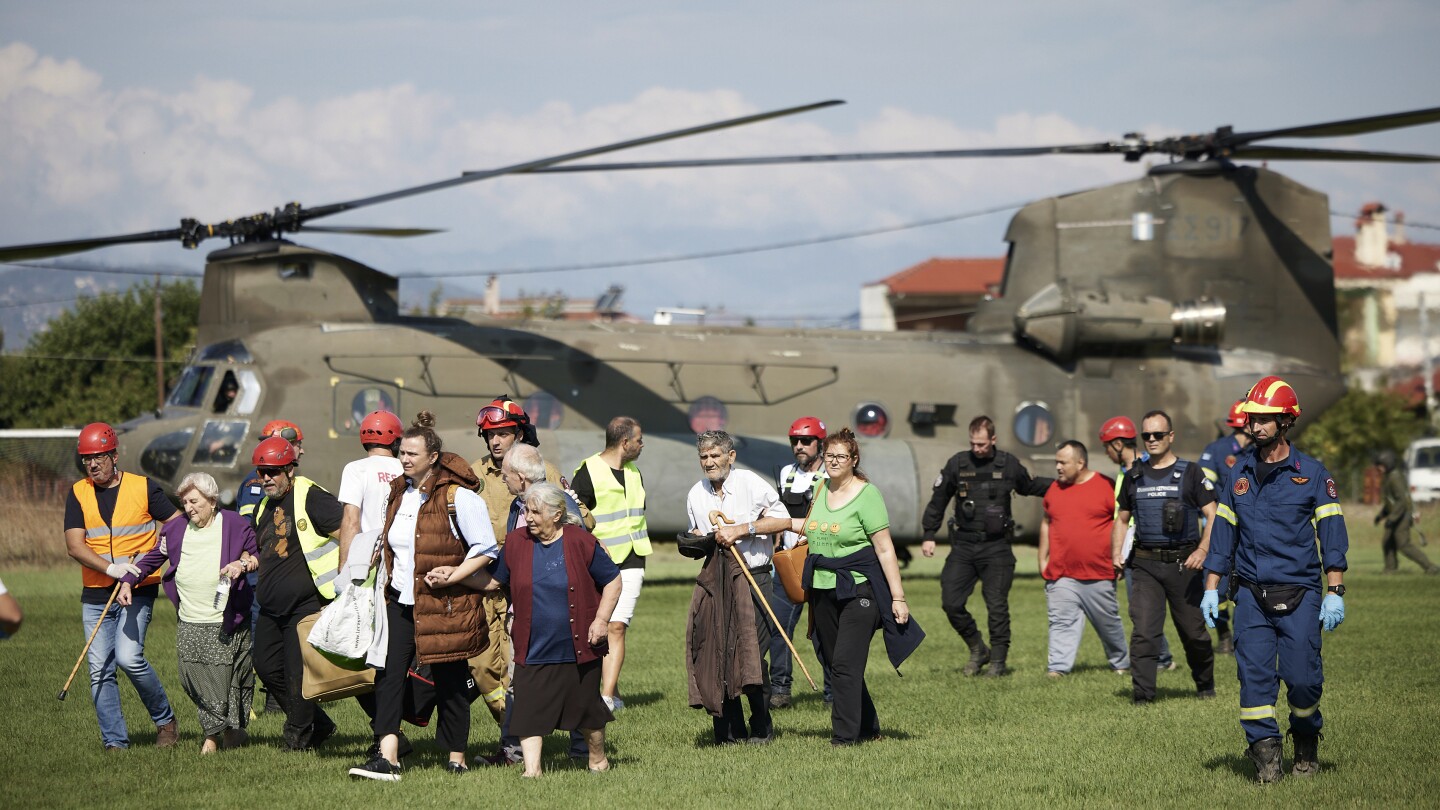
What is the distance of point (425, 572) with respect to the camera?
7.79 metres

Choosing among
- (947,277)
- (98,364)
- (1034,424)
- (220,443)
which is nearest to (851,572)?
(220,443)

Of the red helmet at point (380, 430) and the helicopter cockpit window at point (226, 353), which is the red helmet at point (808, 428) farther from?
the helicopter cockpit window at point (226, 353)

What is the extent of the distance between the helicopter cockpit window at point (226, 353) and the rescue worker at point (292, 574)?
9070 mm

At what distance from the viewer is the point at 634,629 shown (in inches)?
577

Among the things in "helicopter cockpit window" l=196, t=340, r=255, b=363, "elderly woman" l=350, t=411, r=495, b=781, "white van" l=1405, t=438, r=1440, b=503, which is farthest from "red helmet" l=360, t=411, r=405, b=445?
"white van" l=1405, t=438, r=1440, b=503

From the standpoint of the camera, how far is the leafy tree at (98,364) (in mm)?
51312

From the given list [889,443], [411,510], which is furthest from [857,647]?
[889,443]

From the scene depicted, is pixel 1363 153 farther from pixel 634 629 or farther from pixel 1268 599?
pixel 1268 599

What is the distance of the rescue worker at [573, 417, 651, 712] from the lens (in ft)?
30.8

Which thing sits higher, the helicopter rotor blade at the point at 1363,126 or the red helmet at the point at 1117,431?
the helicopter rotor blade at the point at 1363,126

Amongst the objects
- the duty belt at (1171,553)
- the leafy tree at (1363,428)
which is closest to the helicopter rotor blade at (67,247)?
the duty belt at (1171,553)

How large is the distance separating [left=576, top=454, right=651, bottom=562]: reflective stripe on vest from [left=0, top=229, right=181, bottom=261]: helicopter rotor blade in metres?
9.32

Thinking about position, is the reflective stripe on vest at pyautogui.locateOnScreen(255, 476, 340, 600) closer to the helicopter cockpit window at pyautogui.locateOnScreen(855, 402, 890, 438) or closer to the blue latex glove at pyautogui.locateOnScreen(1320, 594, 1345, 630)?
the blue latex glove at pyautogui.locateOnScreen(1320, 594, 1345, 630)

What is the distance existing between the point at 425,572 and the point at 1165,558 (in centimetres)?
551
